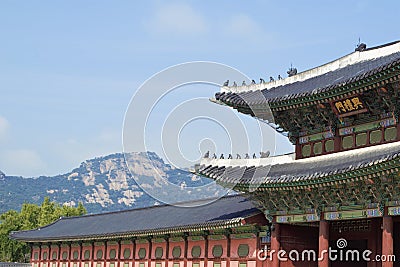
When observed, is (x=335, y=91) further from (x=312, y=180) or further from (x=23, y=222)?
(x=23, y=222)

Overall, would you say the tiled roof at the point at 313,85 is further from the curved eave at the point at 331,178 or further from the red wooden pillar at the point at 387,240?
the red wooden pillar at the point at 387,240

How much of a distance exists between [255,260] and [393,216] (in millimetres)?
7779

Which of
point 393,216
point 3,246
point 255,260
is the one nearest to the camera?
point 393,216

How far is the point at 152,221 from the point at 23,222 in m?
41.4

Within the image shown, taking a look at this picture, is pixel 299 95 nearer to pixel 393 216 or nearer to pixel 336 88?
pixel 336 88

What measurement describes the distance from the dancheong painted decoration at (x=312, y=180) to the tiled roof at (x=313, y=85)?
2.6 inches

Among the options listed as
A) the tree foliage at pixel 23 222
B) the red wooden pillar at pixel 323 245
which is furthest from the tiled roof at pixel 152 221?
the tree foliage at pixel 23 222

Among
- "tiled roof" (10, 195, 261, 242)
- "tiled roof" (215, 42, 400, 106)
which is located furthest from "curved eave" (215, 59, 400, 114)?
"tiled roof" (10, 195, 261, 242)

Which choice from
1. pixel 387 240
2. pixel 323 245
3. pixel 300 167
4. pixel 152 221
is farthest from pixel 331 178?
pixel 152 221

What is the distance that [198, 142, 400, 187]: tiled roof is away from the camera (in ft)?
69.7

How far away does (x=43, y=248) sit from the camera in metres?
45.3

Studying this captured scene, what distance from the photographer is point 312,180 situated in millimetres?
22469

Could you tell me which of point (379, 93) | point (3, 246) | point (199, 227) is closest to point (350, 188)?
point (379, 93)

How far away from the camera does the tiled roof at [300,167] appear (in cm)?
2125
